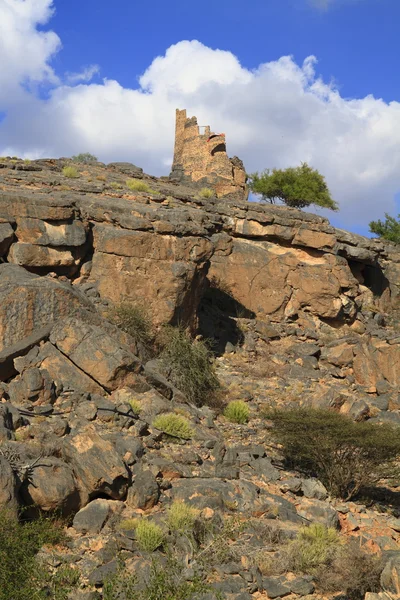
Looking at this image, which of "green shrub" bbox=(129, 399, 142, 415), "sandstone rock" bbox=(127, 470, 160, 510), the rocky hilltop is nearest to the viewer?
the rocky hilltop

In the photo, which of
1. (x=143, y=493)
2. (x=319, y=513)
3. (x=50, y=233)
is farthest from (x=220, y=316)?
(x=143, y=493)

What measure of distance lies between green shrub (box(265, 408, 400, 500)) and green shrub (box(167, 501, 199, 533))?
14.8 feet

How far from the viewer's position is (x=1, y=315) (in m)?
13.5

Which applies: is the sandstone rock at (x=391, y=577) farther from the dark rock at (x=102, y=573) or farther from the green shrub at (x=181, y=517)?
the dark rock at (x=102, y=573)

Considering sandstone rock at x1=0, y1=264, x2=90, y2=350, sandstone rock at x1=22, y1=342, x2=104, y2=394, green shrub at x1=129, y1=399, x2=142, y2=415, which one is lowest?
green shrub at x1=129, y1=399, x2=142, y2=415

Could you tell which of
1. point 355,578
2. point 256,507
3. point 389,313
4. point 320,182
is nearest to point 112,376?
point 256,507

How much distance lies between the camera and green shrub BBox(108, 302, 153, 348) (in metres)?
16.7

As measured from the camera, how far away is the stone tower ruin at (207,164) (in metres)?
37.0

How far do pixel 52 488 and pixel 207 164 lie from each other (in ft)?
101

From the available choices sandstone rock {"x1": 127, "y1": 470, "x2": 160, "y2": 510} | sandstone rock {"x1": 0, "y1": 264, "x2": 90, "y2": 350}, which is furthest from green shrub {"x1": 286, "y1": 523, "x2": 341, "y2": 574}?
sandstone rock {"x1": 0, "y1": 264, "x2": 90, "y2": 350}

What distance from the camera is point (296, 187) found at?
4175 centimetres

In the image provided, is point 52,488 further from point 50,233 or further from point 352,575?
point 50,233

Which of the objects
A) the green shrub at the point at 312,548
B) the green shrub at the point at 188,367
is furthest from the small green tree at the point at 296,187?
the green shrub at the point at 312,548

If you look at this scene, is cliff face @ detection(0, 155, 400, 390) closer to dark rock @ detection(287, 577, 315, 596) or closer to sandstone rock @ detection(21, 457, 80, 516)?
sandstone rock @ detection(21, 457, 80, 516)
